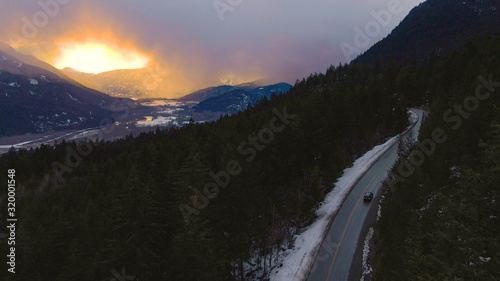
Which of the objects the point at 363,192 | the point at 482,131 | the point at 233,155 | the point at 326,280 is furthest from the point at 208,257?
the point at 363,192

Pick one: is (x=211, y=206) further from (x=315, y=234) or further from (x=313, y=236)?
(x=315, y=234)

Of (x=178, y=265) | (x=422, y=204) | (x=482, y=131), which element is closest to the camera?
(x=178, y=265)

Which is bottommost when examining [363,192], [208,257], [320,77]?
[363,192]

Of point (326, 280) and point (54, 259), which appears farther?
point (54, 259)

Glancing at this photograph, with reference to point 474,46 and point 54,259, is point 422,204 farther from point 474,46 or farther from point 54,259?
point 474,46

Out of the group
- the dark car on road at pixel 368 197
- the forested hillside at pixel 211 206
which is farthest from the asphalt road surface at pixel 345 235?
the forested hillside at pixel 211 206

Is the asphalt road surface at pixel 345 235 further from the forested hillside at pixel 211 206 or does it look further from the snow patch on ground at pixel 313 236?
the forested hillside at pixel 211 206
